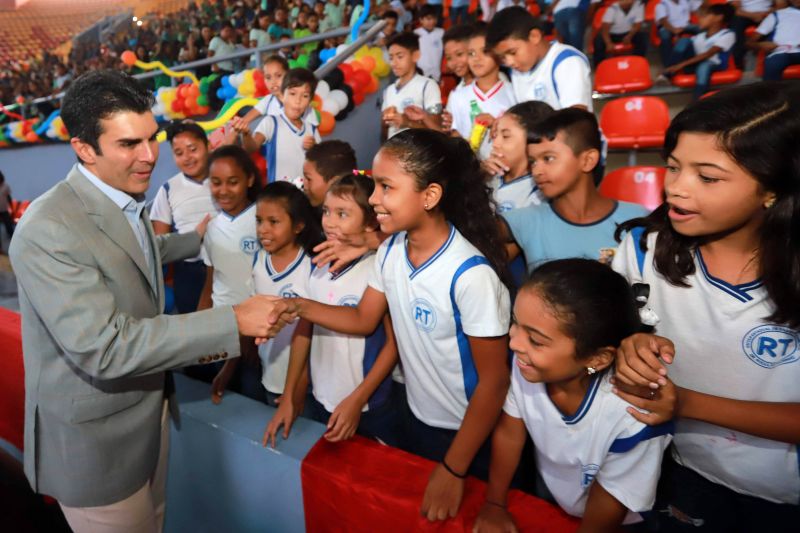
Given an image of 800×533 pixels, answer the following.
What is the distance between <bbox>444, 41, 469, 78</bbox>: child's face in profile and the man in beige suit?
223 centimetres

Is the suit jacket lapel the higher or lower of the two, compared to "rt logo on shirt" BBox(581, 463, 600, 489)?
higher

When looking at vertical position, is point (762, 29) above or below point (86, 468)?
above

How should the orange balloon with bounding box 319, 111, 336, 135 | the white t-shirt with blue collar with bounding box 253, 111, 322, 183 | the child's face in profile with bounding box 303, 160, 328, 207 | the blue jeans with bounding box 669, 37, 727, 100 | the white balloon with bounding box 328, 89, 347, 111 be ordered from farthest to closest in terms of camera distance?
the white balloon with bounding box 328, 89, 347, 111 → the orange balloon with bounding box 319, 111, 336, 135 → the blue jeans with bounding box 669, 37, 727, 100 → the white t-shirt with blue collar with bounding box 253, 111, 322, 183 → the child's face in profile with bounding box 303, 160, 328, 207

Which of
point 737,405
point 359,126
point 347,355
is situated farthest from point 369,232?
point 359,126

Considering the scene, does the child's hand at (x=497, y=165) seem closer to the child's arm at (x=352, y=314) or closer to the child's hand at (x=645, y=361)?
the child's arm at (x=352, y=314)

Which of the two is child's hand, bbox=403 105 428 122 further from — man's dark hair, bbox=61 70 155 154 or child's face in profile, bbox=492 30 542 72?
man's dark hair, bbox=61 70 155 154

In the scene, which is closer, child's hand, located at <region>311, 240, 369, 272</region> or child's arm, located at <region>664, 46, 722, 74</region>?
child's hand, located at <region>311, 240, 369, 272</region>

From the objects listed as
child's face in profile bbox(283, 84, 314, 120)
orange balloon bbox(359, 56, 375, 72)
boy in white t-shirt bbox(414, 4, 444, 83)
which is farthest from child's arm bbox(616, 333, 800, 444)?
orange balloon bbox(359, 56, 375, 72)

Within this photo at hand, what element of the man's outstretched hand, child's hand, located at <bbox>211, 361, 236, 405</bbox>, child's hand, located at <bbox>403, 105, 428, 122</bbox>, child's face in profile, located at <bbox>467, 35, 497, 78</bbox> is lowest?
child's hand, located at <bbox>211, 361, 236, 405</bbox>

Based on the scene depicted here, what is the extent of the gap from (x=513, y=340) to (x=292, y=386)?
0.80m

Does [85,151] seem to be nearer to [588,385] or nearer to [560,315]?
[560,315]

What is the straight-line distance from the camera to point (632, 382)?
847mm

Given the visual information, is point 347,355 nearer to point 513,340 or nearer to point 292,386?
point 292,386

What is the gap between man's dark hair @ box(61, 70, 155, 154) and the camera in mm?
1135
